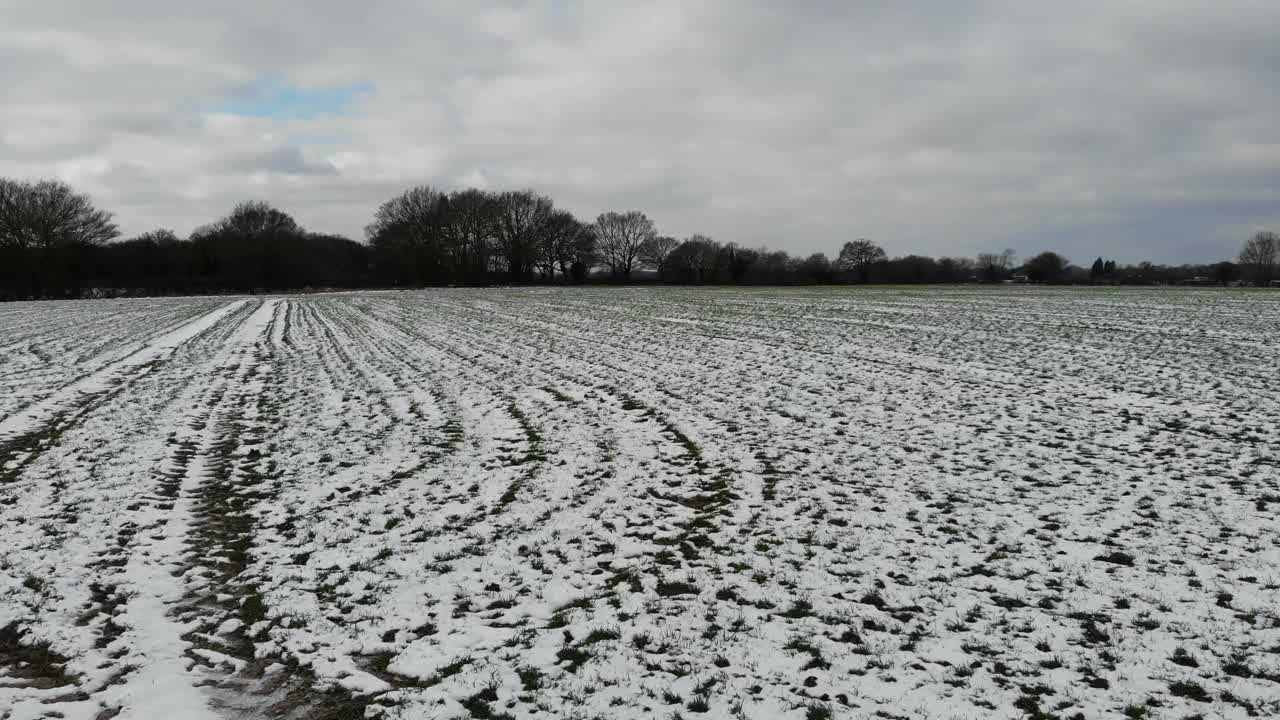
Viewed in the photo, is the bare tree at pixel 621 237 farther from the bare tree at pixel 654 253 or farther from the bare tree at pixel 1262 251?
the bare tree at pixel 1262 251

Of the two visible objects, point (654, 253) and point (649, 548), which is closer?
point (649, 548)

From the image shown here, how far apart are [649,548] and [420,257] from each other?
9047cm

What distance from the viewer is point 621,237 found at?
118 m

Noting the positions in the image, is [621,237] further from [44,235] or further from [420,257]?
[44,235]

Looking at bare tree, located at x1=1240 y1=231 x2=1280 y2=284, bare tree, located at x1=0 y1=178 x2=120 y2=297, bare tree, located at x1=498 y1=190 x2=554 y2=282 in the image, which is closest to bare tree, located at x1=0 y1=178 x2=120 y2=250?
bare tree, located at x1=0 y1=178 x2=120 y2=297

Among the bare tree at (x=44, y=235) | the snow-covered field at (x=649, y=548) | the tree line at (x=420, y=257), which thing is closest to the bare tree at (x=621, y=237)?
the tree line at (x=420, y=257)

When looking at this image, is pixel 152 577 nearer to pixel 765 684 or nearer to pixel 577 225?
pixel 765 684

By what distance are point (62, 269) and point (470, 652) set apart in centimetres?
9429

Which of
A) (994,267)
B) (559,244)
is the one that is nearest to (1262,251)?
(994,267)

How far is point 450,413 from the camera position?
1202cm

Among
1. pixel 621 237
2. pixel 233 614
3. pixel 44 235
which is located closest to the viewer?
pixel 233 614

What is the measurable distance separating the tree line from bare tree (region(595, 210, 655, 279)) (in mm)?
213

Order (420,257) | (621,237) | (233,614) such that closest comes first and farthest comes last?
(233,614) → (420,257) → (621,237)

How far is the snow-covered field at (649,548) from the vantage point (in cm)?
449
